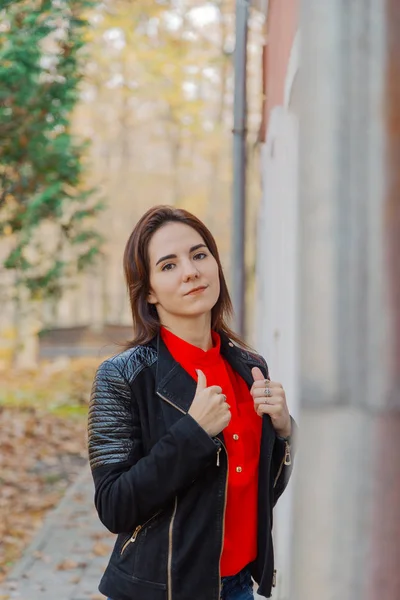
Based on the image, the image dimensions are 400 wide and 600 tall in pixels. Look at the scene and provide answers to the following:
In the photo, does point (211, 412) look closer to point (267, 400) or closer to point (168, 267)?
point (267, 400)

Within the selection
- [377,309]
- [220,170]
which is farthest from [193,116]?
[377,309]

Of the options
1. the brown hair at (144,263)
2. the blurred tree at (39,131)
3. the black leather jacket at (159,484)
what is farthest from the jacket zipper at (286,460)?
the blurred tree at (39,131)

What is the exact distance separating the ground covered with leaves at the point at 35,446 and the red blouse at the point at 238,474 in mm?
4430

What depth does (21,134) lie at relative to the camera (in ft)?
31.2

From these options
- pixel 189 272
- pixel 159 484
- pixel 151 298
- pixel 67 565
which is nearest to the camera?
pixel 159 484

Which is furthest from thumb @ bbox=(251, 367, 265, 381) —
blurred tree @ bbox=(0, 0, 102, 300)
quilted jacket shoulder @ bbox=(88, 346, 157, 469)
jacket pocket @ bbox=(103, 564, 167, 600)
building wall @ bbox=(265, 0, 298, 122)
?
blurred tree @ bbox=(0, 0, 102, 300)

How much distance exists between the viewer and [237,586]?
2.39 metres

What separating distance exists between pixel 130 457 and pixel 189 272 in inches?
20.1

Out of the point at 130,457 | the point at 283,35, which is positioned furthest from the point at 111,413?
the point at 283,35

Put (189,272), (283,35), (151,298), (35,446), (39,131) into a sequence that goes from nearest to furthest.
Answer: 1. (189,272)
2. (151,298)
3. (283,35)
4. (39,131)
5. (35,446)

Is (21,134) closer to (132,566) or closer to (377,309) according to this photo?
(132,566)

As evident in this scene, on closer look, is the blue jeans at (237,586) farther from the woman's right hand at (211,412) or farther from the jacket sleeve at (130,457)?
the woman's right hand at (211,412)

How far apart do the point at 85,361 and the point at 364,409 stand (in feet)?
61.3

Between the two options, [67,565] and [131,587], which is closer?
[131,587]
